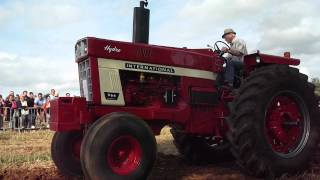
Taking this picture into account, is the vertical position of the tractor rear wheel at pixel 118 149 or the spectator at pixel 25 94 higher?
the spectator at pixel 25 94

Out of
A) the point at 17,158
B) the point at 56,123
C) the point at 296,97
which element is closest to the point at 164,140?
the point at 17,158

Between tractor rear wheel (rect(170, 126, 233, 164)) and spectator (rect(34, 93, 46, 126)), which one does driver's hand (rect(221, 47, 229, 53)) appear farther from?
spectator (rect(34, 93, 46, 126))

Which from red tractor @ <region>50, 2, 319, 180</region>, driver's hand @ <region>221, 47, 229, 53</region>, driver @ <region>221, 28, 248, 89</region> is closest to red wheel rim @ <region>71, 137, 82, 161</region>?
red tractor @ <region>50, 2, 319, 180</region>

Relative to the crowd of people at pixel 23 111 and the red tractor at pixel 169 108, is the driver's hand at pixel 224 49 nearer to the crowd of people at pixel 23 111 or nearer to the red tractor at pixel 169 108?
the red tractor at pixel 169 108

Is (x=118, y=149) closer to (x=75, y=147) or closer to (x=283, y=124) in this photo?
(x=75, y=147)

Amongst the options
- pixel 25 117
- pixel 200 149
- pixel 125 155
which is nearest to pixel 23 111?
pixel 25 117

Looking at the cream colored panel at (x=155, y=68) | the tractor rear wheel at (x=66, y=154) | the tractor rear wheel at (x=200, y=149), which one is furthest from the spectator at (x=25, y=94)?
the cream colored panel at (x=155, y=68)

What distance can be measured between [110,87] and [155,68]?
30.1 inches

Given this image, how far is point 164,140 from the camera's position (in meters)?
12.3

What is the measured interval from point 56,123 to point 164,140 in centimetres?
610

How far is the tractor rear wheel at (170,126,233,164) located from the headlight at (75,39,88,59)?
2332 millimetres

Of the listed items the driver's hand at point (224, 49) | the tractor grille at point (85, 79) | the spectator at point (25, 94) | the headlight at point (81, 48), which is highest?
the driver's hand at point (224, 49)

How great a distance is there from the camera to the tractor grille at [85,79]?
6660 mm

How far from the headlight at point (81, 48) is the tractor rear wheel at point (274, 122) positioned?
212 centimetres
